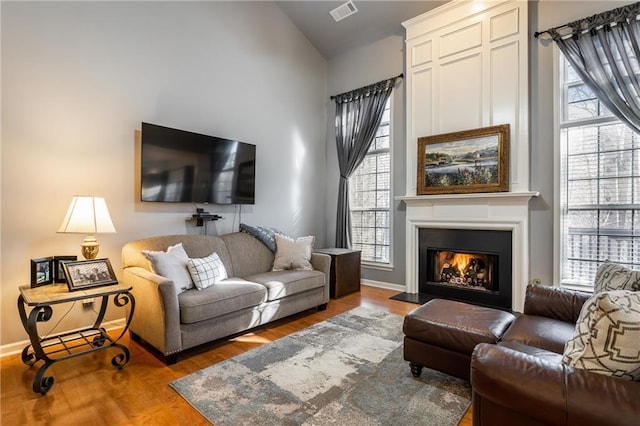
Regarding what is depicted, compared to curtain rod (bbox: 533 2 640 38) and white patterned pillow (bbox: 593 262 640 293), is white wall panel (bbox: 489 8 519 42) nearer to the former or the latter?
curtain rod (bbox: 533 2 640 38)

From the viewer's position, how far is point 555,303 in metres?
2.22

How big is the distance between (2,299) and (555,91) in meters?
5.50

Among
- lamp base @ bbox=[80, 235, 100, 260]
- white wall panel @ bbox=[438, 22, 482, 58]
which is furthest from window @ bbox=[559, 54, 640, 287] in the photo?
lamp base @ bbox=[80, 235, 100, 260]

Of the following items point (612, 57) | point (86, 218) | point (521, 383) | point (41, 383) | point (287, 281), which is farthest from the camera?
point (287, 281)

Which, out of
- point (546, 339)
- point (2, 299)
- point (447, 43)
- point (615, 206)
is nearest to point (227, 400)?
point (546, 339)

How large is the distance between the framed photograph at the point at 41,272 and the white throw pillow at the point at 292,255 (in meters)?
2.03

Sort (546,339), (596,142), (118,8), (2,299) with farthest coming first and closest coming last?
1. (596,142)
2. (118,8)
3. (2,299)
4. (546,339)

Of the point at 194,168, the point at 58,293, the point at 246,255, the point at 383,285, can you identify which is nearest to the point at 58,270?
the point at 58,293

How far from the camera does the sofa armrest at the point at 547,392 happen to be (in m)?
1.01

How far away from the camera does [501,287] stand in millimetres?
3754

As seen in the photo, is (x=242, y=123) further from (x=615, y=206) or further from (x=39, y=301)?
(x=615, y=206)

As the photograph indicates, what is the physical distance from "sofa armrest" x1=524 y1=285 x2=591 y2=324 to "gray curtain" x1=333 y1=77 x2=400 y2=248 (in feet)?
9.43

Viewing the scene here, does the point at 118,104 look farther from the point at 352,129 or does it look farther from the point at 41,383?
the point at 352,129

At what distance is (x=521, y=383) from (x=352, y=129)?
4.37 m
